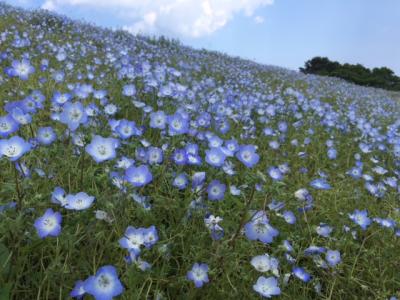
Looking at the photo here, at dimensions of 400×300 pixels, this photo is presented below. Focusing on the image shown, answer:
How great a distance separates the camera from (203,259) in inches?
79.4

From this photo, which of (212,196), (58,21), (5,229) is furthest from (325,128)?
(58,21)

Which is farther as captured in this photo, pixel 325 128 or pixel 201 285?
pixel 325 128

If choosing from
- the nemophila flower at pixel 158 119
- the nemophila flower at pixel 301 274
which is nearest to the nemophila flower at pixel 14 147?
the nemophila flower at pixel 158 119

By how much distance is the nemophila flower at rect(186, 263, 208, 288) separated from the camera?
5.94 feet

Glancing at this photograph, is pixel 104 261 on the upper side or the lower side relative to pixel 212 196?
lower

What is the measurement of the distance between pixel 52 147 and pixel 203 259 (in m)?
1.35

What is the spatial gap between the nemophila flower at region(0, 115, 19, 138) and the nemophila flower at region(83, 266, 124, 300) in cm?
102

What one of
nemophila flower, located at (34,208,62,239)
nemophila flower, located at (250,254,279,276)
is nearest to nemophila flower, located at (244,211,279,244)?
nemophila flower, located at (250,254,279,276)

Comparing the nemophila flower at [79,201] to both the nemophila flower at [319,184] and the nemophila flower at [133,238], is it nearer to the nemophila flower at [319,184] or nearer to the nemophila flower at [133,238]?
the nemophila flower at [133,238]

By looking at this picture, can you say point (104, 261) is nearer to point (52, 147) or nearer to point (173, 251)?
point (173, 251)

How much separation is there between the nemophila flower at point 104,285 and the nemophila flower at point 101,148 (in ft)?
2.41

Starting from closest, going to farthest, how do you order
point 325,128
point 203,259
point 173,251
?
point 203,259
point 173,251
point 325,128

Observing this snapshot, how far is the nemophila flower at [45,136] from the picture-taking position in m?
2.57

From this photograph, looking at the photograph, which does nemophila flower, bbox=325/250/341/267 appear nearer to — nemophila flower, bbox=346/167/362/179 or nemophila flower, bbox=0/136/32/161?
nemophila flower, bbox=0/136/32/161
